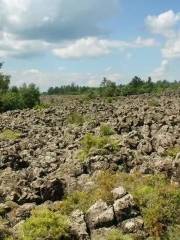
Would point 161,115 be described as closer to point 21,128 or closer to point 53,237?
point 21,128

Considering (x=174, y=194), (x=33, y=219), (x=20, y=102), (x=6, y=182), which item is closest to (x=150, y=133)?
(x=6, y=182)

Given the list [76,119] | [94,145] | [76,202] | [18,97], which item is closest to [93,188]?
[76,202]

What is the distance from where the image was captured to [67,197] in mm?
31484

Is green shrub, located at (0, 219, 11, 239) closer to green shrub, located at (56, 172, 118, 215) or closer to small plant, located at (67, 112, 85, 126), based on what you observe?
green shrub, located at (56, 172, 118, 215)

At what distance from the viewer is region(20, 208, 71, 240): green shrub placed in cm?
2484

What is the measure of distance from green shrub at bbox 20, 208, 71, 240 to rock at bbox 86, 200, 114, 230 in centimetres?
154

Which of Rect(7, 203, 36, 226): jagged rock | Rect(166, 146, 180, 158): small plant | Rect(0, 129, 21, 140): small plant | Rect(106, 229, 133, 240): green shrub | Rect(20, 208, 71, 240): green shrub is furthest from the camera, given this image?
Rect(0, 129, 21, 140): small plant

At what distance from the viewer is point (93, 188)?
31.5 metres

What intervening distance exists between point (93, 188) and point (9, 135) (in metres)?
33.3

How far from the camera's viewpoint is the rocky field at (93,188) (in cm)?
2630

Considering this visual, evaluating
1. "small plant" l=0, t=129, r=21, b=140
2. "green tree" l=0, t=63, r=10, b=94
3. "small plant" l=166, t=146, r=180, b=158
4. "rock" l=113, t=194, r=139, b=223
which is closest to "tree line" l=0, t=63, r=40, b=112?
"green tree" l=0, t=63, r=10, b=94

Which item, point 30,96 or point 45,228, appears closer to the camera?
point 45,228

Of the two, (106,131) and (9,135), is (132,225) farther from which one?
(9,135)

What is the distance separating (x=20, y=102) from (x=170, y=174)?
4097 inches
